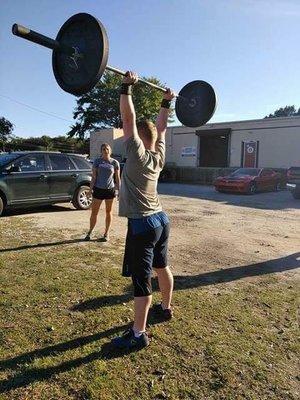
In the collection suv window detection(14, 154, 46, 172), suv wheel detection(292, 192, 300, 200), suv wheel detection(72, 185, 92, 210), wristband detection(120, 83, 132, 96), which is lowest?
suv wheel detection(292, 192, 300, 200)

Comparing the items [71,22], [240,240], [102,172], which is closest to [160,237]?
[71,22]

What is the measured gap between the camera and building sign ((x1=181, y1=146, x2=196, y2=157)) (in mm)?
32194

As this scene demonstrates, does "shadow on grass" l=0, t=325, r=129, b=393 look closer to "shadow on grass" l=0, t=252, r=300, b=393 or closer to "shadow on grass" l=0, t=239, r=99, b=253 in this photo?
"shadow on grass" l=0, t=252, r=300, b=393

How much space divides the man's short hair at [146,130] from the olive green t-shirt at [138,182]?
13 cm

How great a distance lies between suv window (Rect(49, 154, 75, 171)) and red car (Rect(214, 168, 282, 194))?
1026 centimetres

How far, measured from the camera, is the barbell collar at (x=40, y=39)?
133 inches

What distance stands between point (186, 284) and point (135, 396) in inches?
99.4

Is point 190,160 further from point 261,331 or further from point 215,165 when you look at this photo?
point 261,331

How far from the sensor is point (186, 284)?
5441mm

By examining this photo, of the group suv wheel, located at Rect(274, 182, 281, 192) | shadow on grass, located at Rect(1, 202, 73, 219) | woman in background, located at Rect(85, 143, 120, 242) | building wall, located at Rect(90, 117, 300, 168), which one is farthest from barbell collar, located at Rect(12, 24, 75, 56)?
building wall, located at Rect(90, 117, 300, 168)

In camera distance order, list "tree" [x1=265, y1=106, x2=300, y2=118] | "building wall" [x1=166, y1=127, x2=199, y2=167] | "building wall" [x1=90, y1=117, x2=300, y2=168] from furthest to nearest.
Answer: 1. "tree" [x1=265, y1=106, x2=300, y2=118]
2. "building wall" [x1=166, y1=127, x2=199, y2=167]
3. "building wall" [x1=90, y1=117, x2=300, y2=168]

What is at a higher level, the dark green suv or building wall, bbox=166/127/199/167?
building wall, bbox=166/127/199/167

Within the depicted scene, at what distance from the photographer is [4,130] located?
4428cm

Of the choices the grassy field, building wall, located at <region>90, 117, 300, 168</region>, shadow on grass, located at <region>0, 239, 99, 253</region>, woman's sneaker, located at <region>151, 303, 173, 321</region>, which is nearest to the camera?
the grassy field
